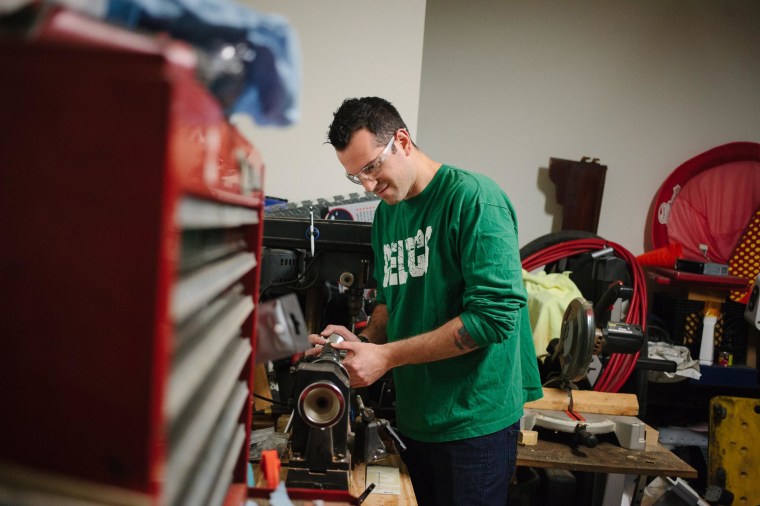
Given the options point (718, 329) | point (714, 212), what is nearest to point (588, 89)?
point (714, 212)

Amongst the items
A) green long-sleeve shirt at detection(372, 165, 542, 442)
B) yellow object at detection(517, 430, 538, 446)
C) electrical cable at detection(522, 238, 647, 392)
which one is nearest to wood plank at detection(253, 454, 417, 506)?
green long-sleeve shirt at detection(372, 165, 542, 442)

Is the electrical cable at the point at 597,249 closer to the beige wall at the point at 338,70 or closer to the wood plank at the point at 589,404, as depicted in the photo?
the wood plank at the point at 589,404

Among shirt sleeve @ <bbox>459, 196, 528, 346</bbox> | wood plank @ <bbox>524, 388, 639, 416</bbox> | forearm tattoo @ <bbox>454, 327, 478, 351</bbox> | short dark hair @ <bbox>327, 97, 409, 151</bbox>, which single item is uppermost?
short dark hair @ <bbox>327, 97, 409, 151</bbox>

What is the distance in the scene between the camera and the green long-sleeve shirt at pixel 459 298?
1.40m

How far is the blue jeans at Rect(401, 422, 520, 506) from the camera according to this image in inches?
59.8

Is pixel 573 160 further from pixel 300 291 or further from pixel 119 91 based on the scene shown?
pixel 119 91

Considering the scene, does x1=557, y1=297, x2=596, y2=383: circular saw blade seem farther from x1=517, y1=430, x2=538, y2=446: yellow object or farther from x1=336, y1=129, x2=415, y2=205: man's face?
x1=336, y1=129, x2=415, y2=205: man's face

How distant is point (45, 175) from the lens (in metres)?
0.35

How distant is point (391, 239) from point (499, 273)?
1.43 ft

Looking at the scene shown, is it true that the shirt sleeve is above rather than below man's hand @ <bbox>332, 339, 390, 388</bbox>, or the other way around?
above

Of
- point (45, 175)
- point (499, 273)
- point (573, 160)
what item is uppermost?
point (573, 160)

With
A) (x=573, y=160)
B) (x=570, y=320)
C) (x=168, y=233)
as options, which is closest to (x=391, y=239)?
(x=570, y=320)

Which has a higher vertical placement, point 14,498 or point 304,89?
point 304,89

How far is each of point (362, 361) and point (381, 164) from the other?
0.57 meters
